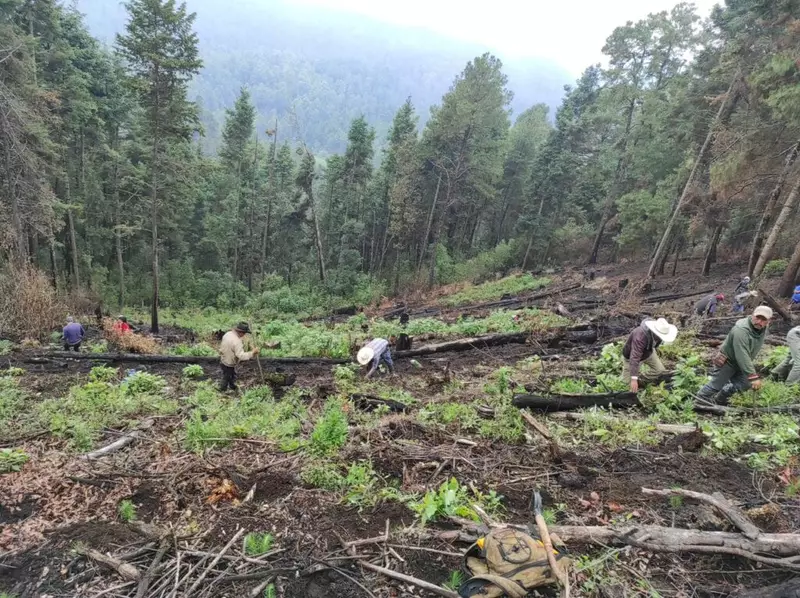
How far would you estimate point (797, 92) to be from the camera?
11.9 meters

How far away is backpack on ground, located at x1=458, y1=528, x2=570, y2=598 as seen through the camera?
10.5ft

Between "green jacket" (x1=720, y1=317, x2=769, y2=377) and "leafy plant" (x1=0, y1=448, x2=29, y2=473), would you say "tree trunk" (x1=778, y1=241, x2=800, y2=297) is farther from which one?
"leafy plant" (x1=0, y1=448, x2=29, y2=473)

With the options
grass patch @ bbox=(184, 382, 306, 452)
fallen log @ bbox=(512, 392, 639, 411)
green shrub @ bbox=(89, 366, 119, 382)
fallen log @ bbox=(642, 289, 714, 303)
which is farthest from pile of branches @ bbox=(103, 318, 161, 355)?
fallen log @ bbox=(642, 289, 714, 303)

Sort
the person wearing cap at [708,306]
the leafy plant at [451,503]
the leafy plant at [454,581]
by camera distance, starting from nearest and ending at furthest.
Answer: the leafy plant at [454,581]
the leafy plant at [451,503]
the person wearing cap at [708,306]

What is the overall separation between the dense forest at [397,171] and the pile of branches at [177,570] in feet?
53.3

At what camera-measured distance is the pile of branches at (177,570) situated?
11.5ft

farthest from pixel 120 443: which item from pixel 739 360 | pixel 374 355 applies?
pixel 739 360

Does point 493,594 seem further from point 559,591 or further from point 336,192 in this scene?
point 336,192

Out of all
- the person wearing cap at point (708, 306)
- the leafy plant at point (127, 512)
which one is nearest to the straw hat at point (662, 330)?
the person wearing cap at point (708, 306)

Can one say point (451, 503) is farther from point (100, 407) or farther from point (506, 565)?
point (100, 407)

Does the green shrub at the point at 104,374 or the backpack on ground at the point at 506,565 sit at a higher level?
the backpack on ground at the point at 506,565

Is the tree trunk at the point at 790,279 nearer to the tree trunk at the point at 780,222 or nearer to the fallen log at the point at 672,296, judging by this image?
the tree trunk at the point at 780,222

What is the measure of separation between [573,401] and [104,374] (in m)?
9.95

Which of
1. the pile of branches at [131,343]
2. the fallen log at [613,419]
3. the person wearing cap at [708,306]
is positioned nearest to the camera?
the fallen log at [613,419]
